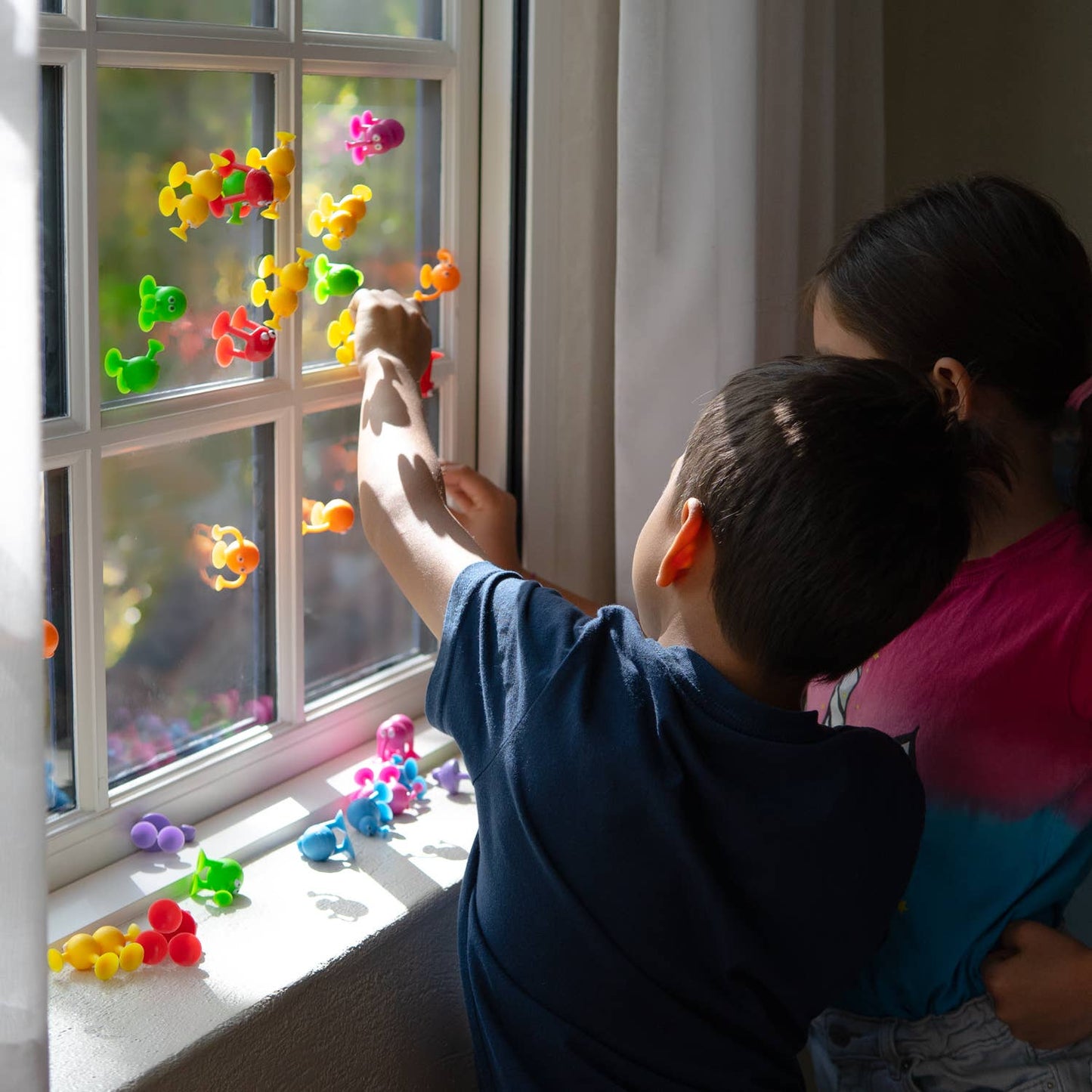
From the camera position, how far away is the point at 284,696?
146 centimetres

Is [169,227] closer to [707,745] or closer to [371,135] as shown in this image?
[371,135]

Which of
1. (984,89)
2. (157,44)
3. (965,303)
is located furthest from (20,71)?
(984,89)

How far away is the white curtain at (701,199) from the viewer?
1.46m

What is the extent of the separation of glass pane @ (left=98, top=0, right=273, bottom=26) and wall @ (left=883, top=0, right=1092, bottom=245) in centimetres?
98

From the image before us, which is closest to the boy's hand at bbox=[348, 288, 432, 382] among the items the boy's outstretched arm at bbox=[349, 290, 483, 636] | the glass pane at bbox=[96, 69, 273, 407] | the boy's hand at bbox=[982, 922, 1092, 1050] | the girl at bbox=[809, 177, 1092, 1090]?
the boy's outstretched arm at bbox=[349, 290, 483, 636]

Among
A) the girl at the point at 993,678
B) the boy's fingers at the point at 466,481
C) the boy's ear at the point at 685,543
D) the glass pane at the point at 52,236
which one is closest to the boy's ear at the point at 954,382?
the girl at the point at 993,678

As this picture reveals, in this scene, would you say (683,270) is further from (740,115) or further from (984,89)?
(984,89)

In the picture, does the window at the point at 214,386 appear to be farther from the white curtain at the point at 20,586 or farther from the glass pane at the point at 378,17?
the white curtain at the point at 20,586

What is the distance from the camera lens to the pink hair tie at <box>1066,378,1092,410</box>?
4.09 ft

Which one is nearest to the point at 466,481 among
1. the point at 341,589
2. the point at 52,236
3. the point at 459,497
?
the point at 459,497

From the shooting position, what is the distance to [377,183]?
1463mm

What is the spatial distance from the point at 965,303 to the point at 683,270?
0.40 metres

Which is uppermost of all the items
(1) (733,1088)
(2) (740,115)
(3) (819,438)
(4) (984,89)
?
(4) (984,89)

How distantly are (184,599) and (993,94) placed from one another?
145 centimetres
